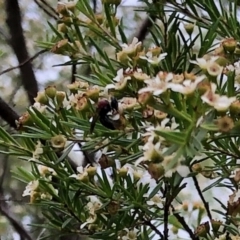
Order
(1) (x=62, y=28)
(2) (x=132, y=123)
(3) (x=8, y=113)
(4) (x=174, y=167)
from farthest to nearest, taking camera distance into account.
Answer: (3) (x=8, y=113)
(1) (x=62, y=28)
(2) (x=132, y=123)
(4) (x=174, y=167)

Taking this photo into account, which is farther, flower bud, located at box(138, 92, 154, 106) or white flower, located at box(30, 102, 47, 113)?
white flower, located at box(30, 102, 47, 113)

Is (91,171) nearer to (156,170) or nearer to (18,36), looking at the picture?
(156,170)

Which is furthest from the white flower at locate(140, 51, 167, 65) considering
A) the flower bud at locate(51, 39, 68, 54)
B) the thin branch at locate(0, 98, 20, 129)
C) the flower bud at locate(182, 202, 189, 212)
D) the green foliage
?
the thin branch at locate(0, 98, 20, 129)

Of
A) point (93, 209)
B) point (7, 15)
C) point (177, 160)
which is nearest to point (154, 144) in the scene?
point (177, 160)

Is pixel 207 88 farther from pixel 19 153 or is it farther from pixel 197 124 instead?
pixel 19 153

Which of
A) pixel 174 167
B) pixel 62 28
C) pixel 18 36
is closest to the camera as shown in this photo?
pixel 174 167

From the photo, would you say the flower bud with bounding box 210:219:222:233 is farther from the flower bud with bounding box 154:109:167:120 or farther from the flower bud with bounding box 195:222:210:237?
the flower bud with bounding box 154:109:167:120

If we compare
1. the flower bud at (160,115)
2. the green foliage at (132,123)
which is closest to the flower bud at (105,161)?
the green foliage at (132,123)

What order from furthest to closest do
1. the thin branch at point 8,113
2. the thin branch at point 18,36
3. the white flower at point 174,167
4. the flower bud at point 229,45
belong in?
the thin branch at point 18,36
the thin branch at point 8,113
the flower bud at point 229,45
the white flower at point 174,167

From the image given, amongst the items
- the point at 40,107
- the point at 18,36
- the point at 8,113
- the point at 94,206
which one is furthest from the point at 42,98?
the point at 18,36

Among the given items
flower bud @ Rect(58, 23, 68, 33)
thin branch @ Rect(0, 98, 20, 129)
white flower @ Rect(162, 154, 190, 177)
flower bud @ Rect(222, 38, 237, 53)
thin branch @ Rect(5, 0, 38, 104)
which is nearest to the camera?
white flower @ Rect(162, 154, 190, 177)

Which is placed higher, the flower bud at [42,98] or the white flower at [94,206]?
the flower bud at [42,98]

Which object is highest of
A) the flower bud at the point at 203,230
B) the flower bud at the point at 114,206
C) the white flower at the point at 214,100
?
the white flower at the point at 214,100

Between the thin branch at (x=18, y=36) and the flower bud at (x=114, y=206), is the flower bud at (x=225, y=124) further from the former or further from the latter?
the thin branch at (x=18, y=36)
